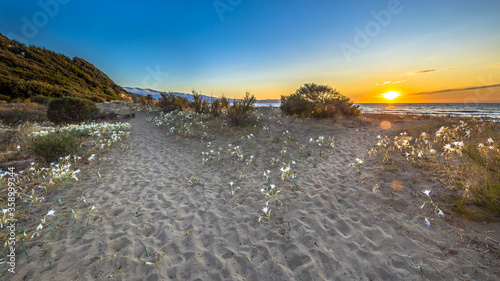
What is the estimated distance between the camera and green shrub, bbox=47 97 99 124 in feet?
45.9

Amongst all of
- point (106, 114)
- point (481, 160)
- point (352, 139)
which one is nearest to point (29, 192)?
point (481, 160)

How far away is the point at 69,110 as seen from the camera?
14648 mm

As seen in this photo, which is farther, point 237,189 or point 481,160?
point 237,189

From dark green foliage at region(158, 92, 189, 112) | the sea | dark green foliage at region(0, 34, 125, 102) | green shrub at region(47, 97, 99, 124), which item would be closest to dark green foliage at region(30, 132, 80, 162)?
green shrub at region(47, 97, 99, 124)

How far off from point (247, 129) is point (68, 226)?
362 inches

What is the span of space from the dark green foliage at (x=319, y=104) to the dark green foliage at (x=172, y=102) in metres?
11.4

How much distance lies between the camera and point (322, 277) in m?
2.38

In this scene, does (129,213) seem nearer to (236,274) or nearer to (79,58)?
(236,274)

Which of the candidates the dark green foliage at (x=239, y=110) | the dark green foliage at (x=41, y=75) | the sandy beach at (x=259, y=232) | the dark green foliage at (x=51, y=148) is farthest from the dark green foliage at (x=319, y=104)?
the dark green foliage at (x=41, y=75)

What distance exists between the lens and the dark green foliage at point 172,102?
20.2m

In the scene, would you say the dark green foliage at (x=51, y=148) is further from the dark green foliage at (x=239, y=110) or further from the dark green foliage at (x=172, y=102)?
the dark green foliage at (x=172, y=102)

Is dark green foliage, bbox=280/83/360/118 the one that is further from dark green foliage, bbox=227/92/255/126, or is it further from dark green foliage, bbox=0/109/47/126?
dark green foliage, bbox=0/109/47/126

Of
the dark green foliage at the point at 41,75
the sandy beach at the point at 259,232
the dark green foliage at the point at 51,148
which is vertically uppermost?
the dark green foliage at the point at 41,75

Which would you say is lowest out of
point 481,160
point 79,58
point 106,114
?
point 481,160
